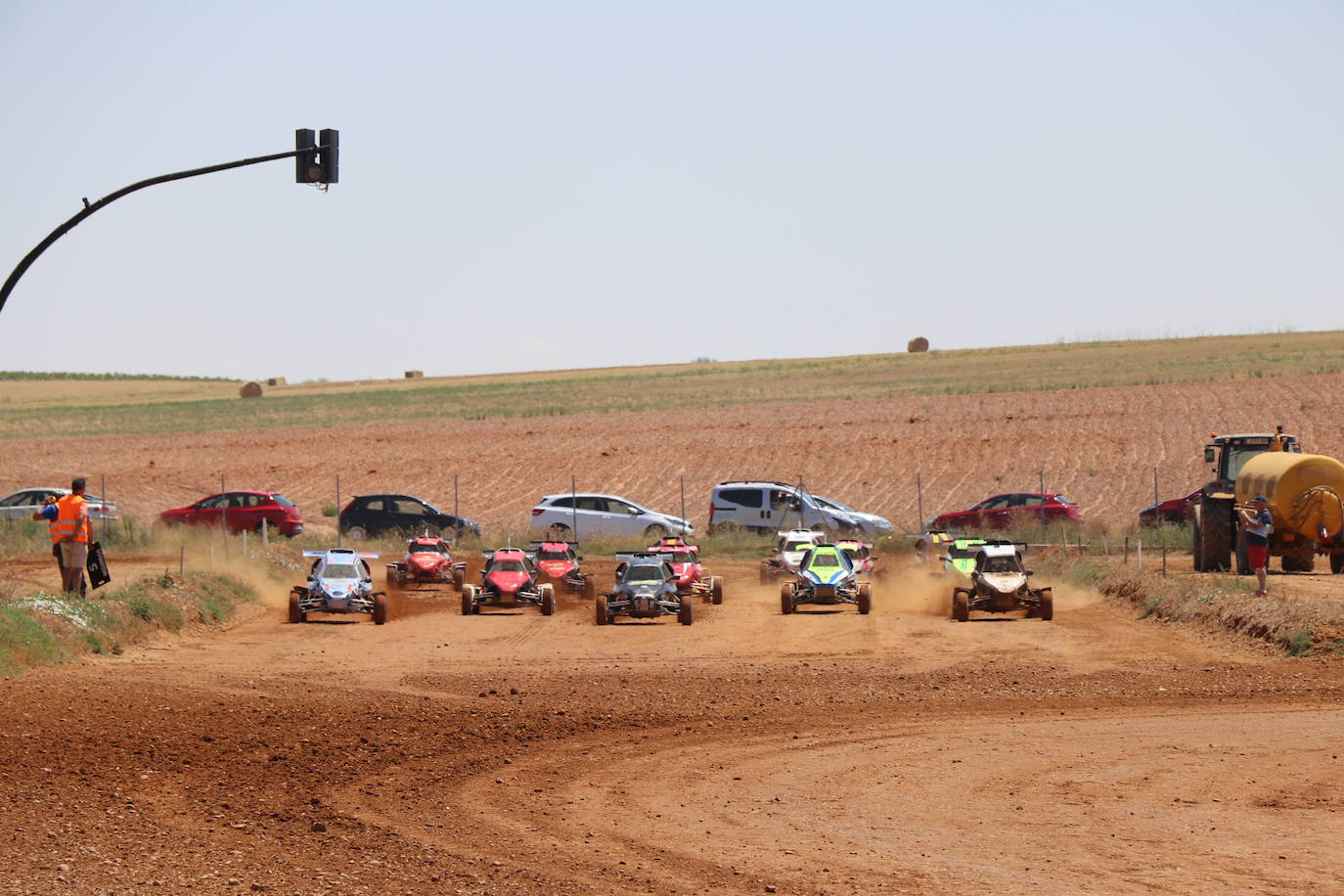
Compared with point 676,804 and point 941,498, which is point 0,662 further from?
point 941,498

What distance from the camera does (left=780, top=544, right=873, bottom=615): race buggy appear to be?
1160 inches

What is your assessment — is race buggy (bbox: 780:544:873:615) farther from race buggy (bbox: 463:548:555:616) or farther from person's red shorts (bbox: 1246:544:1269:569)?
person's red shorts (bbox: 1246:544:1269:569)

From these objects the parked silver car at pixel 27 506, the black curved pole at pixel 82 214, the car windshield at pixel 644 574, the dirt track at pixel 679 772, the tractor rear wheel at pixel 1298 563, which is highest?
the black curved pole at pixel 82 214

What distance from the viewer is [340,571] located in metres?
29.3

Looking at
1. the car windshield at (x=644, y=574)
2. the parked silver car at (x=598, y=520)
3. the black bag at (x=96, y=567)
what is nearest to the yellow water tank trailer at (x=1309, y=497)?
the car windshield at (x=644, y=574)

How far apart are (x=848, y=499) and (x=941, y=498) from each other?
3011mm

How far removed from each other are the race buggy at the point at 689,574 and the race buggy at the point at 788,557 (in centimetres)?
127

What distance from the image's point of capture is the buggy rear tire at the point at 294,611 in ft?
92.9

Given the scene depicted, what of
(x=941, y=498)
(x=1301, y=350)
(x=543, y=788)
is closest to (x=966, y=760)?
(x=543, y=788)

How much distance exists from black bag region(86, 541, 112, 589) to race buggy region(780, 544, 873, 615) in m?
11.6

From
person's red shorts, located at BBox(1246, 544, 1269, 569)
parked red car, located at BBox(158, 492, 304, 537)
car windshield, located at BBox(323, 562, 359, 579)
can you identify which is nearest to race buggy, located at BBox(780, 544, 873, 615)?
person's red shorts, located at BBox(1246, 544, 1269, 569)

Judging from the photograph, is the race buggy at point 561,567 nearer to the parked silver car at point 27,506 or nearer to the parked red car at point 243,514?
the parked red car at point 243,514

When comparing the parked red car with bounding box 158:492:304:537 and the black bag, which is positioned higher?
the black bag

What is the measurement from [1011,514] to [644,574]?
1722 cm
